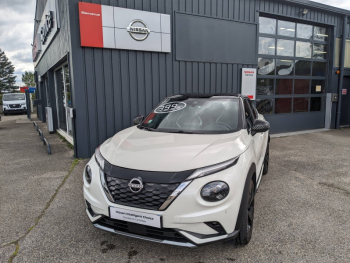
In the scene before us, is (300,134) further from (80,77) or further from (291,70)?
(80,77)

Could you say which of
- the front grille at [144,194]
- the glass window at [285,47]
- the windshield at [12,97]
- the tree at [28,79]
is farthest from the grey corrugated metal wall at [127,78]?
the tree at [28,79]

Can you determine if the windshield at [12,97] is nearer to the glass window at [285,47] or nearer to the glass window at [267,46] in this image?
the glass window at [267,46]

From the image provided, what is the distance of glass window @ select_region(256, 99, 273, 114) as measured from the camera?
8.96 metres

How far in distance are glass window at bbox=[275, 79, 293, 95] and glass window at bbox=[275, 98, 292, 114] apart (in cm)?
29

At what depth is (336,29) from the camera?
10125 millimetres

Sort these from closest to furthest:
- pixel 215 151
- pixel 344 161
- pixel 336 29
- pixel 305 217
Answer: pixel 215 151 < pixel 305 217 < pixel 344 161 < pixel 336 29

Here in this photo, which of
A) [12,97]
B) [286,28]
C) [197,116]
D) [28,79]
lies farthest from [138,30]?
[28,79]

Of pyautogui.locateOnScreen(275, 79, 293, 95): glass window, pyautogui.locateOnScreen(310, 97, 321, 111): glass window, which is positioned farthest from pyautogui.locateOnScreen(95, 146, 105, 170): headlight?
pyautogui.locateOnScreen(310, 97, 321, 111): glass window

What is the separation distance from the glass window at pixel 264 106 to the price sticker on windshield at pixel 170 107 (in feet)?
19.3

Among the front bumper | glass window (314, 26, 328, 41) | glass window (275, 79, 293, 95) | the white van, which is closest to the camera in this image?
the front bumper

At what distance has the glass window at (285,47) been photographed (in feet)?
30.3

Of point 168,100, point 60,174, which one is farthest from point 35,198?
point 168,100

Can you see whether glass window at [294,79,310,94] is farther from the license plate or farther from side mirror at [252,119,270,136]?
A: the license plate

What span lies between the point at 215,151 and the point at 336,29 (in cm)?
1067
